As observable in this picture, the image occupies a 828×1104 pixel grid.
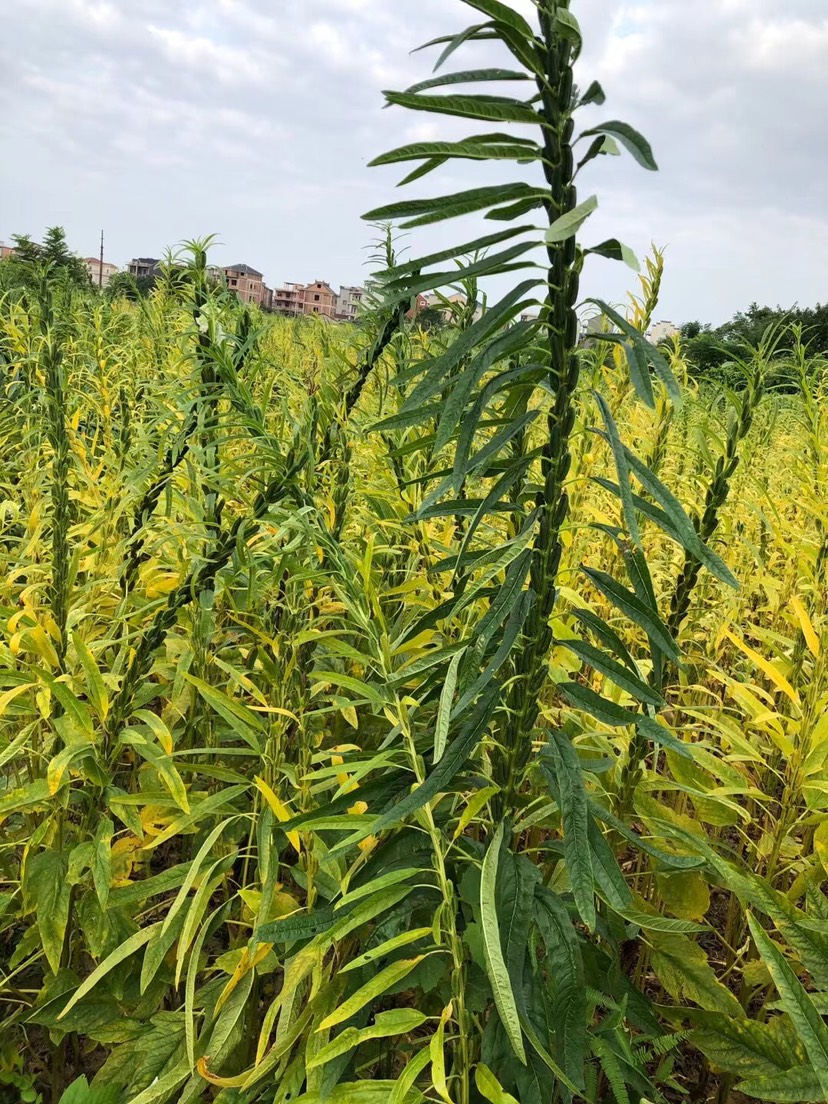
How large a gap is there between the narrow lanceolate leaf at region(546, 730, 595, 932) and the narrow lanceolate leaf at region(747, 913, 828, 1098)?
0.20 metres

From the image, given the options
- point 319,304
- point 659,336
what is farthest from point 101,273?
point 319,304

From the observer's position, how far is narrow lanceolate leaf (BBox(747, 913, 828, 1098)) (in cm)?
69

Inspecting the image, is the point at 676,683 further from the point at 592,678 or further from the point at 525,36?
the point at 525,36

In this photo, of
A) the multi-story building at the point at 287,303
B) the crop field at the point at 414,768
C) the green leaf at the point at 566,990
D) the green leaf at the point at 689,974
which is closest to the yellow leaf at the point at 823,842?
the crop field at the point at 414,768

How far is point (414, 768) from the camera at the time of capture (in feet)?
2.61

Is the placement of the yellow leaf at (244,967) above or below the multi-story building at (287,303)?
below

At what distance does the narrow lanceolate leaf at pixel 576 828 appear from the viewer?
67 cm

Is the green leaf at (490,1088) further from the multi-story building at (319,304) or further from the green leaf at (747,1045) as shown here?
the multi-story building at (319,304)

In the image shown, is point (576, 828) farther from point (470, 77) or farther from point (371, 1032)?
point (470, 77)

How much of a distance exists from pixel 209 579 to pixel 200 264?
0.58 metres

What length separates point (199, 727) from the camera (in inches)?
53.6

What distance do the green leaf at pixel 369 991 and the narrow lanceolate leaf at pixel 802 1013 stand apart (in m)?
0.36

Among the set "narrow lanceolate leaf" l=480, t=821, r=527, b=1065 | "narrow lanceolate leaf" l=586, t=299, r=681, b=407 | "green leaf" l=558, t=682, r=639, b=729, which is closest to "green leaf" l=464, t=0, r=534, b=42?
"narrow lanceolate leaf" l=586, t=299, r=681, b=407

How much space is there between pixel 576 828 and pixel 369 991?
0.88ft
